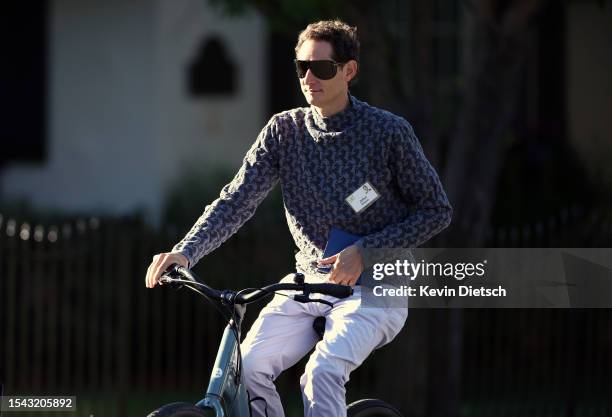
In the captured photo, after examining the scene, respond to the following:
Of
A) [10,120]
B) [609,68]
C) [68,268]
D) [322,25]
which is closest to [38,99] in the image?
[10,120]

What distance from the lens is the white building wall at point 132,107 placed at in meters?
11.9

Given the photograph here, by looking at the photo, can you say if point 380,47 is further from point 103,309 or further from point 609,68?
point 609,68

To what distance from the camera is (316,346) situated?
16.2 ft

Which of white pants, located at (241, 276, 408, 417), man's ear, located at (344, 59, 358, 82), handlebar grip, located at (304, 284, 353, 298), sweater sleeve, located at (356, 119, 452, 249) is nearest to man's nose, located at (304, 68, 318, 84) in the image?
man's ear, located at (344, 59, 358, 82)

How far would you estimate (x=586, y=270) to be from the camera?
27.5 ft

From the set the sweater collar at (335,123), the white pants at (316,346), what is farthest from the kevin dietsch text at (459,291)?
the sweater collar at (335,123)

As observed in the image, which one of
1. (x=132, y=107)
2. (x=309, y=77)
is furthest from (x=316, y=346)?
(x=132, y=107)

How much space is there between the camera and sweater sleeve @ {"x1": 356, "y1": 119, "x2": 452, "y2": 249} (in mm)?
4867

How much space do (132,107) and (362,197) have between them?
288 inches

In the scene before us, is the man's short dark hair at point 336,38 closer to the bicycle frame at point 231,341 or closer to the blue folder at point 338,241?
the blue folder at point 338,241

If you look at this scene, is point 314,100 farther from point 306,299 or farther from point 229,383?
point 229,383

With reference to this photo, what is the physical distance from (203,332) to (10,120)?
4.02m

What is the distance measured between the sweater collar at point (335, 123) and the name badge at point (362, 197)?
0.77 ft

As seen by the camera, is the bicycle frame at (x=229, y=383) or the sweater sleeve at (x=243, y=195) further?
the sweater sleeve at (x=243, y=195)
